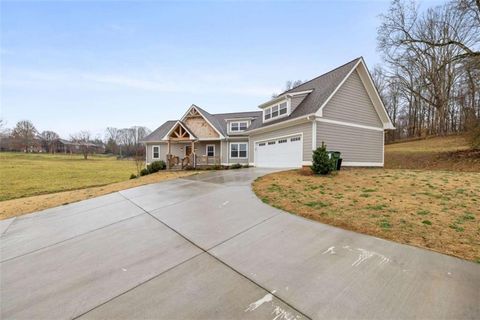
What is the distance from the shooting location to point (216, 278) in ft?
8.83

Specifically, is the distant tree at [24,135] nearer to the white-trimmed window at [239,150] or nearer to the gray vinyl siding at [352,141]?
the white-trimmed window at [239,150]

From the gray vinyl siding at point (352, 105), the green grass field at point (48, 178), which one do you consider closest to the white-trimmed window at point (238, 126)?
the gray vinyl siding at point (352, 105)

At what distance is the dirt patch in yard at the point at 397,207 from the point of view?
3504 millimetres

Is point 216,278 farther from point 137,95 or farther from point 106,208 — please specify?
point 137,95

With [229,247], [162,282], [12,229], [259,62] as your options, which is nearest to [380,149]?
[259,62]

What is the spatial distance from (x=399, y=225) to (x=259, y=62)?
17.8 m

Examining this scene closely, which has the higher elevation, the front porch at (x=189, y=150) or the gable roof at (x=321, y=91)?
the gable roof at (x=321, y=91)

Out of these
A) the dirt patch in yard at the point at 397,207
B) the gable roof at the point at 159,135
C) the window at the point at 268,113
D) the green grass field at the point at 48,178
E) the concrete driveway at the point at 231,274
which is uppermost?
the window at the point at 268,113

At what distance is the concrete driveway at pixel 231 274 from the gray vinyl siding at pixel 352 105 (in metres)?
10.2

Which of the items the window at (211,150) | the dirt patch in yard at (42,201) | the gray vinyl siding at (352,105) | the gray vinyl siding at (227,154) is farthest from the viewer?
the window at (211,150)

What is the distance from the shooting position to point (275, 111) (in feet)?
52.5

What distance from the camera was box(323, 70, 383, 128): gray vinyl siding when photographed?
12.7m

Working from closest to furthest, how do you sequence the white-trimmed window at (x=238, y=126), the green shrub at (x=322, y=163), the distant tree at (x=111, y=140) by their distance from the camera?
the green shrub at (x=322, y=163) < the white-trimmed window at (x=238, y=126) < the distant tree at (x=111, y=140)

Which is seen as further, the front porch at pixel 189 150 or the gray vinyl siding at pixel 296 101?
the front porch at pixel 189 150
